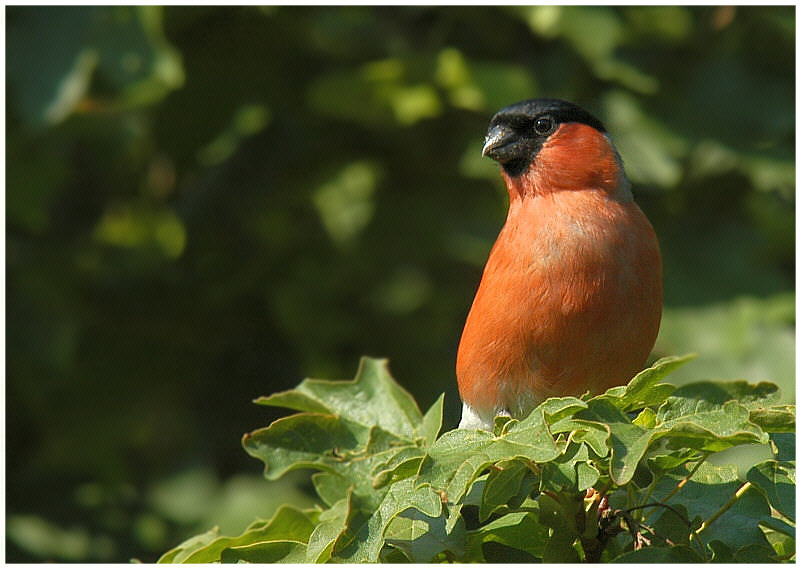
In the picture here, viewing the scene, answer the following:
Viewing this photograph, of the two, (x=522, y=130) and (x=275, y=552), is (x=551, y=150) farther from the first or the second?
(x=275, y=552)

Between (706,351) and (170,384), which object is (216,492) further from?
(706,351)

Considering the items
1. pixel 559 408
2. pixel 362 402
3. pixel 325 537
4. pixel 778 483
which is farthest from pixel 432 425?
pixel 778 483

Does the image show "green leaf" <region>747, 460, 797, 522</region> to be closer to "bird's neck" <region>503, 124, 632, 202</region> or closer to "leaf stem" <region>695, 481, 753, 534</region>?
"leaf stem" <region>695, 481, 753, 534</region>

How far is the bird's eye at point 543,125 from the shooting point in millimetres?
3612

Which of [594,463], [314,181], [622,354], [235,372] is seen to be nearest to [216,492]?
[235,372]

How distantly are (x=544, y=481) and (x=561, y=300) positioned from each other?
3.53ft

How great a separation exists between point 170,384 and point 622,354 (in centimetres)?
304

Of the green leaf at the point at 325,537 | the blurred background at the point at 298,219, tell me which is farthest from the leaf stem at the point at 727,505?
the blurred background at the point at 298,219

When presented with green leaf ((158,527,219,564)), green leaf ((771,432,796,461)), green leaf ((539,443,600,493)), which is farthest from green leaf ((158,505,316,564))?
green leaf ((771,432,796,461))

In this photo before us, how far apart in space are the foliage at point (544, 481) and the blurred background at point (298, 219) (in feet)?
7.25

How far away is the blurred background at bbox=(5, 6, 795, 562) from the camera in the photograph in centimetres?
A: 467

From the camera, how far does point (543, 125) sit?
3627 mm

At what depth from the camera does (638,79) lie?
465 cm

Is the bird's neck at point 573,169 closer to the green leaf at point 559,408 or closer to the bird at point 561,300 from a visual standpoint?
the bird at point 561,300
